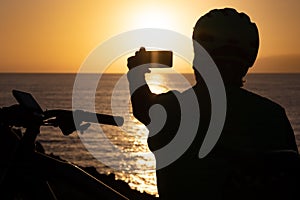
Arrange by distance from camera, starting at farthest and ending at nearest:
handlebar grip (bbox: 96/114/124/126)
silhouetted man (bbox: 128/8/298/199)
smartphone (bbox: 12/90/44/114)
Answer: silhouetted man (bbox: 128/8/298/199)
handlebar grip (bbox: 96/114/124/126)
smartphone (bbox: 12/90/44/114)

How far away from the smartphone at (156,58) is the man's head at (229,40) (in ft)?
0.72

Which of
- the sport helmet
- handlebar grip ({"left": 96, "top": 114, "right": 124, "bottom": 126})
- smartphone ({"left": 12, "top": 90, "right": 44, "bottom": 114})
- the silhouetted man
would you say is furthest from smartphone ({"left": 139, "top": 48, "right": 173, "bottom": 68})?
smartphone ({"left": 12, "top": 90, "right": 44, "bottom": 114})

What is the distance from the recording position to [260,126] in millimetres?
3066

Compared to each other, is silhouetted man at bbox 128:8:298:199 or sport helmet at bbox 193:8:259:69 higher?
sport helmet at bbox 193:8:259:69

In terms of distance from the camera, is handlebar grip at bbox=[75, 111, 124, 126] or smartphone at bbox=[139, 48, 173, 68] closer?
handlebar grip at bbox=[75, 111, 124, 126]

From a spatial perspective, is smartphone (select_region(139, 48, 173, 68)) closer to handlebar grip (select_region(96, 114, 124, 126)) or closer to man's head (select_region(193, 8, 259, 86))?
man's head (select_region(193, 8, 259, 86))

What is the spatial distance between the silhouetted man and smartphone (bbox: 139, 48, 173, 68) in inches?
1.8

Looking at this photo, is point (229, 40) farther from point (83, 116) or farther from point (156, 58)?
point (83, 116)

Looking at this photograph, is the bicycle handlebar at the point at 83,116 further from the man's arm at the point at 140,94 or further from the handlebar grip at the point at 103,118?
the man's arm at the point at 140,94

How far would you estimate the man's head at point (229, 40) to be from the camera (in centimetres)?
312

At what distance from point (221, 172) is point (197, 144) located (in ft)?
0.72

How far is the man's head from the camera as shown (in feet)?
10.2

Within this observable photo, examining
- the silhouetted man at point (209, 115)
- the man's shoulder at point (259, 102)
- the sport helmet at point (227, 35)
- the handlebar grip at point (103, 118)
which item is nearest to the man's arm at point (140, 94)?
the silhouetted man at point (209, 115)

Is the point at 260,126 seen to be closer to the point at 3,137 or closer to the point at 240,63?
the point at 240,63
